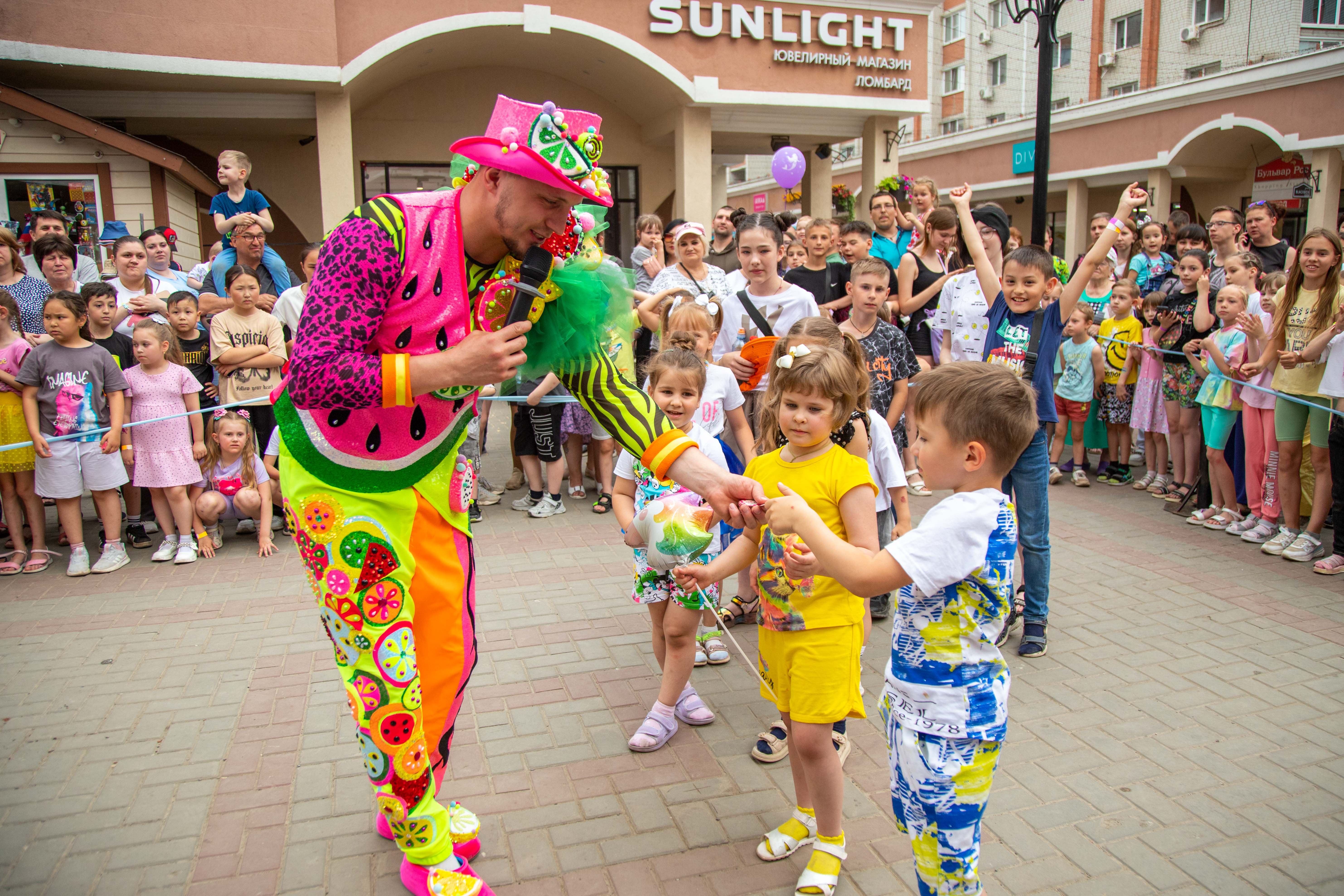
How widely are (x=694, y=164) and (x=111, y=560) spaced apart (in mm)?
11407

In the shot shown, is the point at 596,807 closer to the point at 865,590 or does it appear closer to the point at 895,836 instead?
the point at 895,836

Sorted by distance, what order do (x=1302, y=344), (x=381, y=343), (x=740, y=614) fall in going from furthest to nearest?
(x=1302, y=344) < (x=740, y=614) < (x=381, y=343)

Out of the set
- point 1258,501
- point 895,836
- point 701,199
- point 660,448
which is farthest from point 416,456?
point 701,199

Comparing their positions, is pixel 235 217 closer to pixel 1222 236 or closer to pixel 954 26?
pixel 1222 236

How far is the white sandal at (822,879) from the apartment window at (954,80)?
36.9 meters

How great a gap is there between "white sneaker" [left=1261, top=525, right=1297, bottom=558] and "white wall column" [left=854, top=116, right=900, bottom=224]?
441 inches

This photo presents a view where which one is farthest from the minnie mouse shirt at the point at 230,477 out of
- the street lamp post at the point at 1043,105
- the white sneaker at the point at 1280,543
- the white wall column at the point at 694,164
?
the white wall column at the point at 694,164

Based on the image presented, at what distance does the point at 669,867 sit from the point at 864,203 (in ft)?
48.7

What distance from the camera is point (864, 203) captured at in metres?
16.0

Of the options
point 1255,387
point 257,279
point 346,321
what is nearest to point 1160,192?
point 1255,387

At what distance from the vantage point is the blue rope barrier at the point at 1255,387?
5660 millimetres

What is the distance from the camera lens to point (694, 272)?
6391 mm

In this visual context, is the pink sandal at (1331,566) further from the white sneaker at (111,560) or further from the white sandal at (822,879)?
the white sneaker at (111,560)

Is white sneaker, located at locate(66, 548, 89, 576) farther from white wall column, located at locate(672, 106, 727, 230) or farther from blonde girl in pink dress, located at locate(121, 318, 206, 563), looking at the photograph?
white wall column, located at locate(672, 106, 727, 230)
